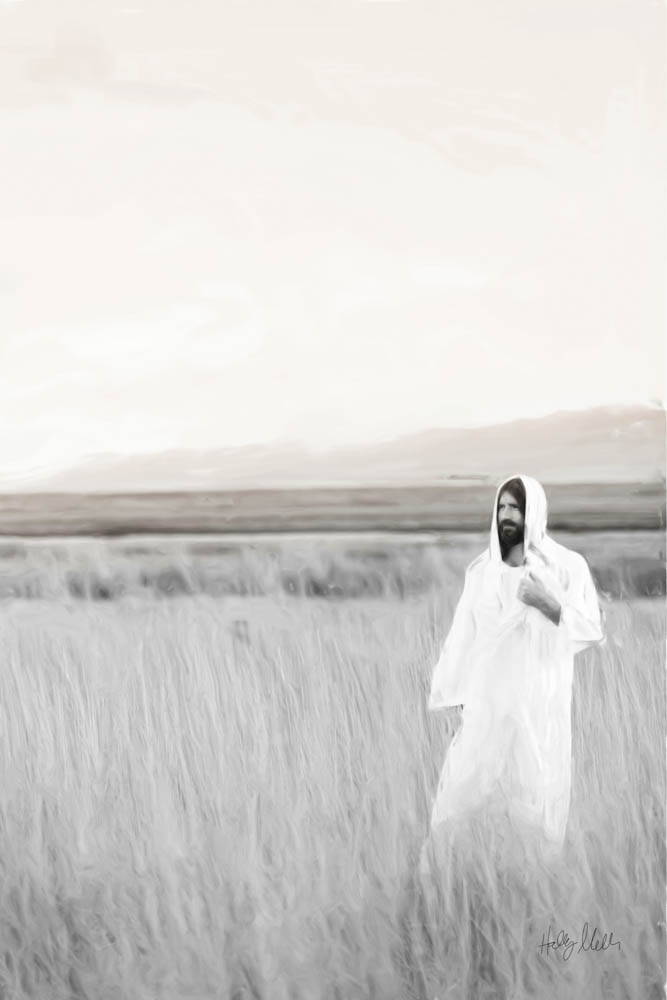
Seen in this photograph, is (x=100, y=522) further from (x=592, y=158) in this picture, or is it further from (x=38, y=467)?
(x=592, y=158)

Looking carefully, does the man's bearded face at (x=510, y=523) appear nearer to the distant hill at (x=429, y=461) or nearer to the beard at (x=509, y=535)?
the beard at (x=509, y=535)

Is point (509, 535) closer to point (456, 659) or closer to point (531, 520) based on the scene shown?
point (531, 520)

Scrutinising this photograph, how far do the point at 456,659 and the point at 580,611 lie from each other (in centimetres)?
34

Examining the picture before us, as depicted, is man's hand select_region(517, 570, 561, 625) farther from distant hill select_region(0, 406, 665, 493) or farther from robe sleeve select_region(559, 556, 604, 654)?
distant hill select_region(0, 406, 665, 493)

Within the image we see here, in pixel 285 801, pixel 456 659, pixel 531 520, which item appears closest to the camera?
pixel 531 520

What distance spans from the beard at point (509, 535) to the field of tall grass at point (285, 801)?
13.9 inches

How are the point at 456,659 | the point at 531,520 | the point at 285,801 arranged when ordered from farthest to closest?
the point at 285,801, the point at 456,659, the point at 531,520

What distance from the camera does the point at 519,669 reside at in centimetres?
270

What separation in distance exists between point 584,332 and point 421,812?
4.62ft
